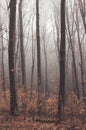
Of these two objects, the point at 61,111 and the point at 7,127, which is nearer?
the point at 7,127

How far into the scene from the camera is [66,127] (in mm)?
9039

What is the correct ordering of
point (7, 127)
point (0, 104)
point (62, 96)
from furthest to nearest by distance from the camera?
point (0, 104), point (62, 96), point (7, 127)

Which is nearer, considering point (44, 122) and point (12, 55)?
point (44, 122)

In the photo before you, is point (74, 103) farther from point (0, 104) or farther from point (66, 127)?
point (0, 104)

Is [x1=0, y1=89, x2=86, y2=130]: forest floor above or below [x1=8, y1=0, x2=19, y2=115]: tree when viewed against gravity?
below

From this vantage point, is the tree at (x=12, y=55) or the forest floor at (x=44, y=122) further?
the tree at (x=12, y=55)

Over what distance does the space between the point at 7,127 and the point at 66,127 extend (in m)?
2.07

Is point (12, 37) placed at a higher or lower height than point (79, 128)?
higher

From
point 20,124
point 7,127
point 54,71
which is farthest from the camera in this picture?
point 54,71

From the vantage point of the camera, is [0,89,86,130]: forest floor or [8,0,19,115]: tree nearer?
[0,89,86,130]: forest floor

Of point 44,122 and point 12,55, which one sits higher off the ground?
point 12,55

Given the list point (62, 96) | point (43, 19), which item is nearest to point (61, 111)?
point (62, 96)

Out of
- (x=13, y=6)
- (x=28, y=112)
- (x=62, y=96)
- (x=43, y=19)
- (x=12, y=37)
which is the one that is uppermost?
(x=43, y=19)

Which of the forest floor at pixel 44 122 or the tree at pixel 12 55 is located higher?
the tree at pixel 12 55
